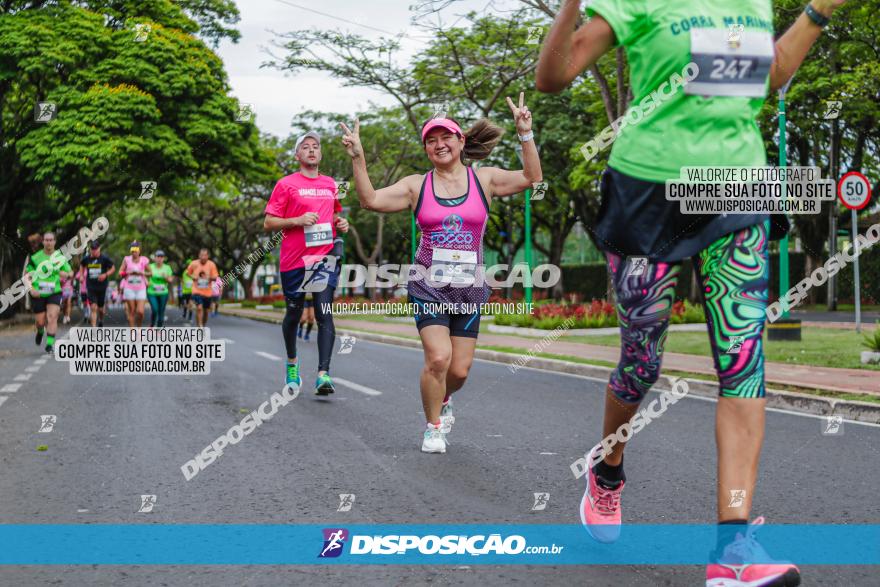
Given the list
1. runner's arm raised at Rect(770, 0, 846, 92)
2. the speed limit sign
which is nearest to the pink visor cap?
runner's arm raised at Rect(770, 0, 846, 92)

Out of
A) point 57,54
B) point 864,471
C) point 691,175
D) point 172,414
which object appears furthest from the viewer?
point 57,54

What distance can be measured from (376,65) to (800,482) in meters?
23.2

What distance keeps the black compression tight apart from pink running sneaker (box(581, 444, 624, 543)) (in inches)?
190

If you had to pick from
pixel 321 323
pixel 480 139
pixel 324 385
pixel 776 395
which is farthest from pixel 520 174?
pixel 776 395

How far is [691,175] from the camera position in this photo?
9.43 feet

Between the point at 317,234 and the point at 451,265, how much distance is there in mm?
2867

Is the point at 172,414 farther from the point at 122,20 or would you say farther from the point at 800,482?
the point at 122,20

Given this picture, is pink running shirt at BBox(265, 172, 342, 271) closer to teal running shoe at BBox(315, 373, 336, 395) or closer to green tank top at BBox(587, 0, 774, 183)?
teal running shoe at BBox(315, 373, 336, 395)

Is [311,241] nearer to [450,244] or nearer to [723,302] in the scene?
[450,244]

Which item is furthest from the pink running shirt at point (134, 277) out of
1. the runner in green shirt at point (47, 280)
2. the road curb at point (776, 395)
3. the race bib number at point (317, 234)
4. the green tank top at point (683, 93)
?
the green tank top at point (683, 93)

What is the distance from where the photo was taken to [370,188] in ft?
16.5

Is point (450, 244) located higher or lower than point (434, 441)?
higher

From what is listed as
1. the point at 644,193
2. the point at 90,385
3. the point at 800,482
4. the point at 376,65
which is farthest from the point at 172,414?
the point at 376,65

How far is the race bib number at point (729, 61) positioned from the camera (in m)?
2.82
